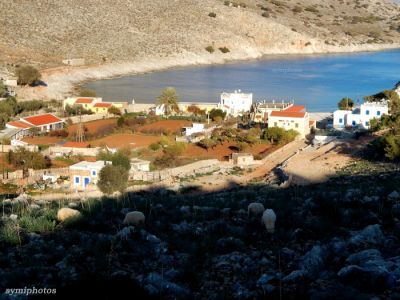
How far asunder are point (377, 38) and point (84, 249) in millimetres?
134429

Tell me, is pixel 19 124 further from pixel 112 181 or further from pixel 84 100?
pixel 112 181

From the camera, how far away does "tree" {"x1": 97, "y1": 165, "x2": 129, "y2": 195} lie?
19359 mm

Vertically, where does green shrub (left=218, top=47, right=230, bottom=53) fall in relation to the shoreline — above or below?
above

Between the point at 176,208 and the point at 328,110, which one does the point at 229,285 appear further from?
the point at 328,110

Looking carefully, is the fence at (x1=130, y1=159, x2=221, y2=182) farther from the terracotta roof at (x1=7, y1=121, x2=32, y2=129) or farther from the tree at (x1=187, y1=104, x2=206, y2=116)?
the tree at (x1=187, y1=104, x2=206, y2=116)

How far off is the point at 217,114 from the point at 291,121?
23.2 ft

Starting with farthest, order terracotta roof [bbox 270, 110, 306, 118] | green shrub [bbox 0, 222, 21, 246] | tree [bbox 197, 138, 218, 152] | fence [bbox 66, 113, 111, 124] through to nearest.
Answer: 1. fence [bbox 66, 113, 111, 124]
2. terracotta roof [bbox 270, 110, 306, 118]
3. tree [bbox 197, 138, 218, 152]
4. green shrub [bbox 0, 222, 21, 246]

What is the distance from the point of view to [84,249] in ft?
25.0

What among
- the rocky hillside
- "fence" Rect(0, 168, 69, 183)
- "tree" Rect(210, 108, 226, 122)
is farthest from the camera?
the rocky hillside

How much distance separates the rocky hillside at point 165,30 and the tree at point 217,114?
106 ft

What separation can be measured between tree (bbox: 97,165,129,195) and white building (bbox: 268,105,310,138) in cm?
1846

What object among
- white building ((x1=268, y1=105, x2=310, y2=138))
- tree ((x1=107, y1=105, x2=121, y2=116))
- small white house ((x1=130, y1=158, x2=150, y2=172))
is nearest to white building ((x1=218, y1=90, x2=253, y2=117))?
tree ((x1=107, y1=105, x2=121, y2=116))

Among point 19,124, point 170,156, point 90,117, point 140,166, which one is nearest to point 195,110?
point 90,117

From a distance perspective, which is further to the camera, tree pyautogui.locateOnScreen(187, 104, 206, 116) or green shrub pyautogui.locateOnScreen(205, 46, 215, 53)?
green shrub pyautogui.locateOnScreen(205, 46, 215, 53)
